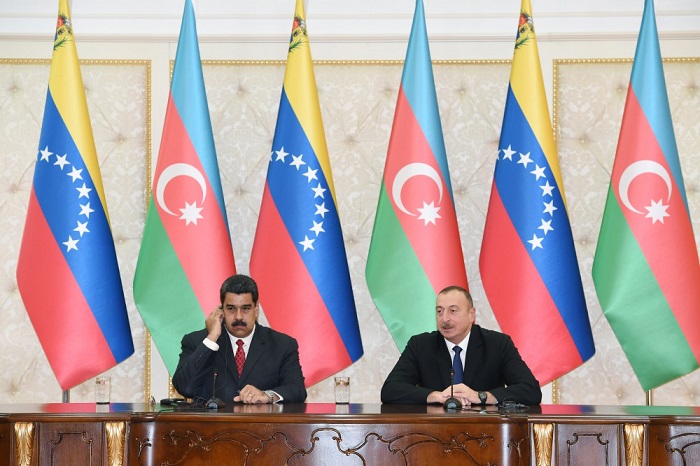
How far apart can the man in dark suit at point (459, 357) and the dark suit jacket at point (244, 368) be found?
1.45ft

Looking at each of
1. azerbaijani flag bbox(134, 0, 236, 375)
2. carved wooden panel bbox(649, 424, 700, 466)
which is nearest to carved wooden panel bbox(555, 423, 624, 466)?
carved wooden panel bbox(649, 424, 700, 466)

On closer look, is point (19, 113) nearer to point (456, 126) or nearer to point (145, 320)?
point (145, 320)

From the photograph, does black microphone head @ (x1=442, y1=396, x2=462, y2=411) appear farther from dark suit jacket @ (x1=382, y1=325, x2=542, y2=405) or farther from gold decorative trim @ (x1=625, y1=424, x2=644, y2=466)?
gold decorative trim @ (x1=625, y1=424, x2=644, y2=466)

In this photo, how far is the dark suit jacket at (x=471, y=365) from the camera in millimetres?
4211

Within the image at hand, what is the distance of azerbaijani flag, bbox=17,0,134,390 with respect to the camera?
5.04 m

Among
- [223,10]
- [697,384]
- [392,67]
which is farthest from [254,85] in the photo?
[697,384]

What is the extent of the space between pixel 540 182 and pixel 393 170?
80 cm

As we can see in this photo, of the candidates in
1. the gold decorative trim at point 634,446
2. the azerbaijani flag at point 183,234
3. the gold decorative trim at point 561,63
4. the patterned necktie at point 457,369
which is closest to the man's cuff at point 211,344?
the azerbaijani flag at point 183,234

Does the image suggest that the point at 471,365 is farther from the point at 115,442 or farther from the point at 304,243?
the point at 115,442

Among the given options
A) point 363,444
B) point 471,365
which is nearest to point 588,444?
point 363,444

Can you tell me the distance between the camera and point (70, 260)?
5.06 m

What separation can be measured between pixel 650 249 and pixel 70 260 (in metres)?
3.12

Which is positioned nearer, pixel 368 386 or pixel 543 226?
pixel 543 226

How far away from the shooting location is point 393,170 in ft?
16.9
